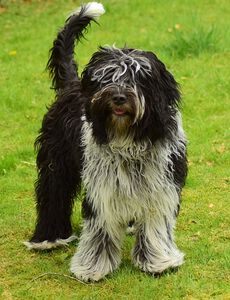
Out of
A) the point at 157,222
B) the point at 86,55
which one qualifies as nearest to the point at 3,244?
the point at 157,222

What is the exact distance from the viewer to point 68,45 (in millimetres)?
5566

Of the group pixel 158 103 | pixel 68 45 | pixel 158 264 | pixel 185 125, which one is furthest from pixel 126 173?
pixel 185 125

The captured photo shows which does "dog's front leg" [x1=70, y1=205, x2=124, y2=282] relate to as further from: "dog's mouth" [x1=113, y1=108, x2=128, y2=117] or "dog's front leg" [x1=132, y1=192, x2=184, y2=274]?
"dog's mouth" [x1=113, y1=108, x2=128, y2=117]

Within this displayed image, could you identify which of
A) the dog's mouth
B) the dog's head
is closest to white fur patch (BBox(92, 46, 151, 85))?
the dog's head

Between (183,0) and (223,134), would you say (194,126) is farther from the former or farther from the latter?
(183,0)

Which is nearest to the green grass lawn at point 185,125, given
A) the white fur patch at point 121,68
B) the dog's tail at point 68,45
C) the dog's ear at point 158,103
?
the dog's ear at point 158,103

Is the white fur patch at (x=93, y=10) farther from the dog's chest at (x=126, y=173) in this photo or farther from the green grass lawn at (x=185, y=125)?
the green grass lawn at (x=185, y=125)

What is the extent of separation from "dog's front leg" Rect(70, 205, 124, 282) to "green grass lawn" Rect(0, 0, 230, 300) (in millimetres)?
70

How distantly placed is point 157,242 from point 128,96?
3.58ft

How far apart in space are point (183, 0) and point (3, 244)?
8.79 m

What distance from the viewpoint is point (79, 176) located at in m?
5.20

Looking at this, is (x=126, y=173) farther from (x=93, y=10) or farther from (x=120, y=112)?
(x=93, y=10)

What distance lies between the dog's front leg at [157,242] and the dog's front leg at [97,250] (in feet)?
0.46

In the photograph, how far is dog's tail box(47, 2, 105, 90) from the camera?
5.49 m
